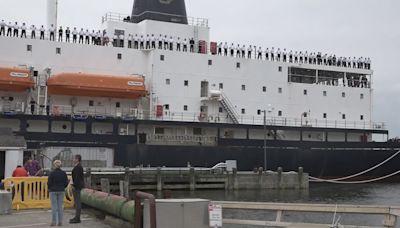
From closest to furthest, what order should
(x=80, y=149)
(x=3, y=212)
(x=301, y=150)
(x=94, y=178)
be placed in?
(x=3, y=212) < (x=94, y=178) < (x=80, y=149) < (x=301, y=150)

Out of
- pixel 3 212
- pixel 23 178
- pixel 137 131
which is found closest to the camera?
pixel 3 212

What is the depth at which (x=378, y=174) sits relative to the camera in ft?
119

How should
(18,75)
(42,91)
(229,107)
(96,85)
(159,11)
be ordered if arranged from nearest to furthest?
(18,75) → (96,85) → (42,91) → (229,107) → (159,11)

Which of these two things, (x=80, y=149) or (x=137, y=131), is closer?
(x=80, y=149)

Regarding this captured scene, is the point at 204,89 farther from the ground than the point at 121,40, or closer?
closer

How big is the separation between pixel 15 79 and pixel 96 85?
169 inches

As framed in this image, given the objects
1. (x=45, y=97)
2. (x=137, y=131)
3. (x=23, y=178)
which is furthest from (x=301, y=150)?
(x=23, y=178)

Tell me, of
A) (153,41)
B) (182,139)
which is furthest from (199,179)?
(153,41)

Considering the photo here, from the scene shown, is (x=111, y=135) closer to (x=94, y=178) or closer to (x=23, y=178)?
(x=94, y=178)

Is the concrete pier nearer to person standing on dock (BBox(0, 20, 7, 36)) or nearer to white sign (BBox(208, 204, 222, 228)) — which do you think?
person standing on dock (BBox(0, 20, 7, 36))

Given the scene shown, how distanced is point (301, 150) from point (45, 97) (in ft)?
53.1

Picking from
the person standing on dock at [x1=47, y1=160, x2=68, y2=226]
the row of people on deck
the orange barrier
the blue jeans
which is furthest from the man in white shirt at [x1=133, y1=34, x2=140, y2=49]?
the blue jeans

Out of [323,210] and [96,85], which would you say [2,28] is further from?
[323,210]

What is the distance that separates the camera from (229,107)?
1334 inches
